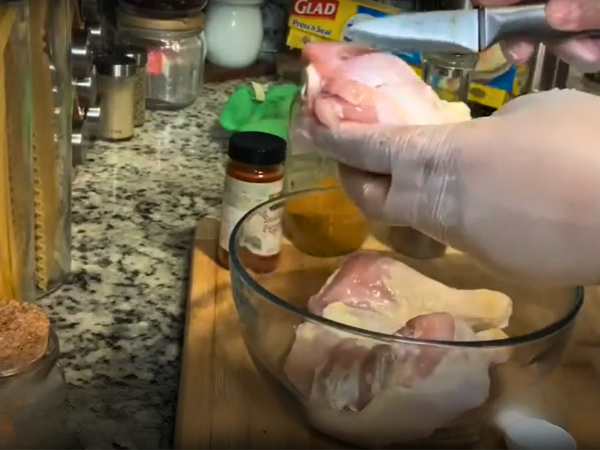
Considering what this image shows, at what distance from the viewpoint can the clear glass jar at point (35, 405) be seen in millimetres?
489

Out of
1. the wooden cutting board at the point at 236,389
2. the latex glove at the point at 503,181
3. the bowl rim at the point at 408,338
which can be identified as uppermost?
the latex glove at the point at 503,181

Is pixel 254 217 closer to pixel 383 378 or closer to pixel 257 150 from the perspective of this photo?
pixel 257 150

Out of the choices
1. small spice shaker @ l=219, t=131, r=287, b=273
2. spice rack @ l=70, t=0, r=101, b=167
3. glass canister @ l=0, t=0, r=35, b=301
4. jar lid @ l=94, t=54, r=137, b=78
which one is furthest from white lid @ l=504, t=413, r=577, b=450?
jar lid @ l=94, t=54, r=137, b=78

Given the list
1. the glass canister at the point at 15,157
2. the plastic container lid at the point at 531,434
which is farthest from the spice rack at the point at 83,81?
the plastic container lid at the point at 531,434

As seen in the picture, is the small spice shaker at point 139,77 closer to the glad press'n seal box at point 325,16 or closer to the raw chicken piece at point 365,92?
the glad press'n seal box at point 325,16

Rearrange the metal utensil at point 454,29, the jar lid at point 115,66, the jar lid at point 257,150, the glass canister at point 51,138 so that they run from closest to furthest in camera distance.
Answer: the metal utensil at point 454,29 < the glass canister at point 51,138 < the jar lid at point 257,150 < the jar lid at point 115,66

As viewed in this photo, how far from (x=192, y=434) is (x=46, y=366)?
4.6 inches

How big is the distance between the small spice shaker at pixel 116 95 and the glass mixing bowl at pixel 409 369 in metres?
0.51

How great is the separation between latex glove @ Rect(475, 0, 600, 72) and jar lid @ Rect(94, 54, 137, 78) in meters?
0.58

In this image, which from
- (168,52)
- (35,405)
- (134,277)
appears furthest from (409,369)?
(168,52)

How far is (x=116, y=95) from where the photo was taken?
3.57 feet

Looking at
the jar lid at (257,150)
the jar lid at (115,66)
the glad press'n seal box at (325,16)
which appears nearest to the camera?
the jar lid at (257,150)

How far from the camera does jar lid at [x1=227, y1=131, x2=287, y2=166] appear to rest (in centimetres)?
75

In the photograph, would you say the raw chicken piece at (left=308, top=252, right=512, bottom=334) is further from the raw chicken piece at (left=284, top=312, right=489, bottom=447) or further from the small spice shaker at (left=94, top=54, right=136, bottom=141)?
the small spice shaker at (left=94, top=54, right=136, bottom=141)
